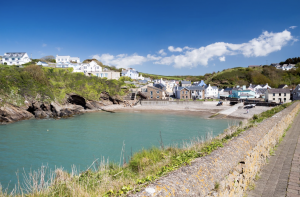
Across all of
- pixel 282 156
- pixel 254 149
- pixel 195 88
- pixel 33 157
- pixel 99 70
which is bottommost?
pixel 33 157

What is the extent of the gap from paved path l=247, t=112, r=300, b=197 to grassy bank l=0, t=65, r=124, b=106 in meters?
41.6

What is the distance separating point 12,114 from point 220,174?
39132 millimetres

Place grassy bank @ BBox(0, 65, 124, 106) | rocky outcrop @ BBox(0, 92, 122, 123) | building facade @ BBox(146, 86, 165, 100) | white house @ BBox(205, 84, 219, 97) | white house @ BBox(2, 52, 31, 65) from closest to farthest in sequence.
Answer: rocky outcrop @ BBox(0, 92, 122, 123), grassy bank @ BBox(0, 65, 124, 106), building facade @ BBox(146, 86, 165, 100), white house @ BBox(2, 52, 31, 65), white house @ BBox(205, 84, 219, 97)

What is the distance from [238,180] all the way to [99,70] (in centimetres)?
8134

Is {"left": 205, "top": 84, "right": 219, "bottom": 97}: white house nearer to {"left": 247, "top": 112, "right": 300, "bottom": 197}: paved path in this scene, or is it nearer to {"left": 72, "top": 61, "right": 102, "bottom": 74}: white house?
{"left": 72, "top": 61, "right": 102, "bottom": 74}: white house

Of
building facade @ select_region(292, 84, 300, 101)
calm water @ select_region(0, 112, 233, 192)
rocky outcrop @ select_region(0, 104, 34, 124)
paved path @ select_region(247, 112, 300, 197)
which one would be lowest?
calm water @ select_region(0, 112, 233, 192)

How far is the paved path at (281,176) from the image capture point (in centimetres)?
438

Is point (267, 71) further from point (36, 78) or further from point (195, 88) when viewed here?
point (36, 78)

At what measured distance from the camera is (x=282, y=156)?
6.77 meters

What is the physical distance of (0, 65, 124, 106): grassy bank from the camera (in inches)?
1350

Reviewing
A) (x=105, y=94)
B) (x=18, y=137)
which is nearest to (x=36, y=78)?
(x=105, y=94)

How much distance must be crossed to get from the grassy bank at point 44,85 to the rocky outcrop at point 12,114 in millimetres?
1532

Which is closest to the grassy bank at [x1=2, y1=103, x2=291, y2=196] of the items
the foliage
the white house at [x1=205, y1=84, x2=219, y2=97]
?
the white house at [x1=205, y1=84, x2=219, y2=97]

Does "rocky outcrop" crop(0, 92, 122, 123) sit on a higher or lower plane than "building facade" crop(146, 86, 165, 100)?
lower
